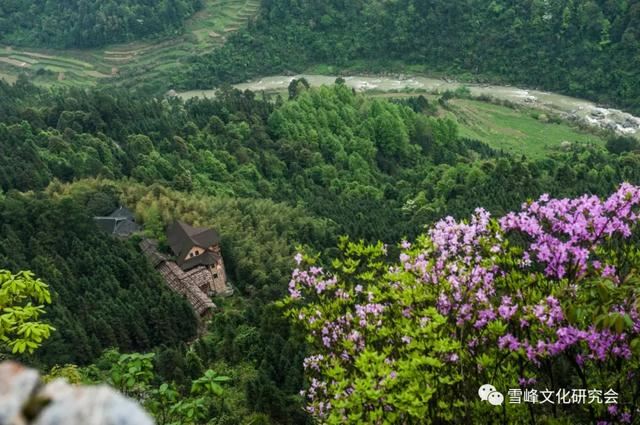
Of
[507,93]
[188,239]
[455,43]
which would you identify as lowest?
[507,93]

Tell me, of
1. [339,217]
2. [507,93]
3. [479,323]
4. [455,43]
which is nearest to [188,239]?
[339,217]

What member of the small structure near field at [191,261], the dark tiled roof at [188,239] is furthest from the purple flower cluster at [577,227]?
the dark tiled roof at [188,239]

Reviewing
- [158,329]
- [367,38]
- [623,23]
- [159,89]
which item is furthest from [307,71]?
[158,329]

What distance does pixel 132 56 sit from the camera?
4759 inches

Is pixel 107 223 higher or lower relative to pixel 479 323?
lower

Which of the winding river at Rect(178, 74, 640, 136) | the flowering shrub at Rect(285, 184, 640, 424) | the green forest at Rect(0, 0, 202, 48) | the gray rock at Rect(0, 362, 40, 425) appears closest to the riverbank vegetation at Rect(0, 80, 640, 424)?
the flowering shrub at Rect(285, 184, 640, 424)

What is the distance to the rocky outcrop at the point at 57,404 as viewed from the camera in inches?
121

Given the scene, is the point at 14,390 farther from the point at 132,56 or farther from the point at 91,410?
the point at 132,56

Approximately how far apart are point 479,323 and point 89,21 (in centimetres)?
12378

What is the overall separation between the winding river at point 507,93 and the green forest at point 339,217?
8.40 ft

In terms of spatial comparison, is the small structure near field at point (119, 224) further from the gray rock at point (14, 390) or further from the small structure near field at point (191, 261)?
the gray rock at point (14, 390)

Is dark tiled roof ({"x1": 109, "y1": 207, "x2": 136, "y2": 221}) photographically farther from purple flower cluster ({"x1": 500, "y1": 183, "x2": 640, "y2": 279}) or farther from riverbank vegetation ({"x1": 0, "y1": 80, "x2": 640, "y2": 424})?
purple flower cluster ({"x1": 500, "y1": 183, "x2": 640, "y2": 279})

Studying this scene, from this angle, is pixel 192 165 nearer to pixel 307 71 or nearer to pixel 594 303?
pixel 594 303

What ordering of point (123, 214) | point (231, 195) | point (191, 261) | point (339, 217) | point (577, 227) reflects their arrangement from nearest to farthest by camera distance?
point (577, 227), point (191, 261), point (123, 214), point (339, 217), point (231, 195)
